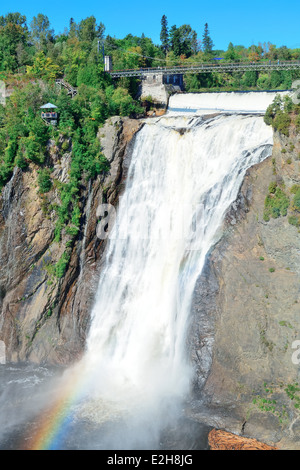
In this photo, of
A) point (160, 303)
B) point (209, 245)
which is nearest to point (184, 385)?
point (160, 303)

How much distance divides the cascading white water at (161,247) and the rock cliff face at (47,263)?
1.23m

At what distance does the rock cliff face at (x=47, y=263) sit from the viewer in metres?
36.0

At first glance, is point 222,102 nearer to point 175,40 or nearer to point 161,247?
point 161,247

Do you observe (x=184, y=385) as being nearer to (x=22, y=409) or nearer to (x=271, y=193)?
(x=22, y=409)

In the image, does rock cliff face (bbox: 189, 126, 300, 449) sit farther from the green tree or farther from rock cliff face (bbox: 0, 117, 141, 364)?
the green tree

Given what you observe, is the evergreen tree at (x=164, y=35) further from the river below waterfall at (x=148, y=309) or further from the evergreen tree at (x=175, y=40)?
the river below waterfall at (x=148, y=309)

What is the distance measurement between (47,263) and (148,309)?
9.19 meters

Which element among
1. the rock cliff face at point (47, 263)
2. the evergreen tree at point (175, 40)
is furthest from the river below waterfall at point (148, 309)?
the evergreen tree at point (175, 40)

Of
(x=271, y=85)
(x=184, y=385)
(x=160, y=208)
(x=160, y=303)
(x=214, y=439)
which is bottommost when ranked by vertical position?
(x=214, y=439)

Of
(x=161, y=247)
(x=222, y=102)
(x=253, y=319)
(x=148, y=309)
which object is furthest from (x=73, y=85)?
(x=253, y=319)

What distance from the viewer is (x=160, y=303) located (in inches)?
1281

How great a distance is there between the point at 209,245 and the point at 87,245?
10.4 metres

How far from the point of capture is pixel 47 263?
123 feet

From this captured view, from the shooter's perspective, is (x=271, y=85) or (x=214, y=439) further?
(x=271, y=85)
